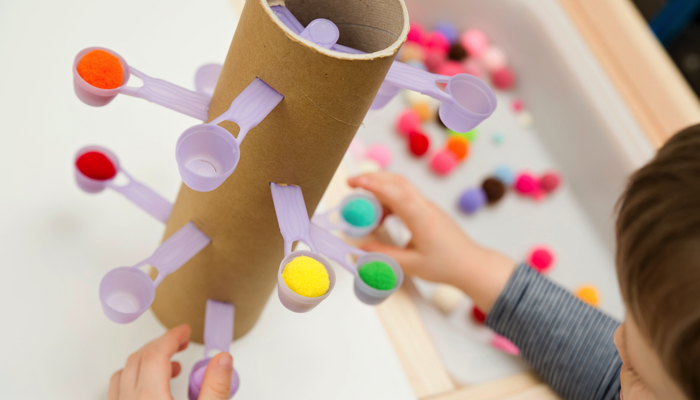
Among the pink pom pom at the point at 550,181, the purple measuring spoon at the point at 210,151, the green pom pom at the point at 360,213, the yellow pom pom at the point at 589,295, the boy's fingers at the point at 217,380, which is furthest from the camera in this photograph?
the pink pom pom at the point at 550,181

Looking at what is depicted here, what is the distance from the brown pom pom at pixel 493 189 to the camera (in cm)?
74

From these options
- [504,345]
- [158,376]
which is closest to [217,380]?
[158,376]

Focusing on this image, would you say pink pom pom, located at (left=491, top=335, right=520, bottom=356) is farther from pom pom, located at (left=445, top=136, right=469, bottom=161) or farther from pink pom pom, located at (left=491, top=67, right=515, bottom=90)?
pink pom pom, located at (left=491, top=67, right=515, bottom=90)

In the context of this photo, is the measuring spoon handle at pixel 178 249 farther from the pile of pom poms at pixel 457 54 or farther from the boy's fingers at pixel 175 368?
the pile of pom poms at pixel 457 54

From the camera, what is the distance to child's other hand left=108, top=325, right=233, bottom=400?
298 millimetres

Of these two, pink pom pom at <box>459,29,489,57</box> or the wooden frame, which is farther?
pink pom pom at <box>459,29,489,57</box>

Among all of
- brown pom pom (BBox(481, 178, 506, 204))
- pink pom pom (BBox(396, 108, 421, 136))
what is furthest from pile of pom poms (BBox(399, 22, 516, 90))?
brown pom pom (BBox(481, 178, 506, 204))

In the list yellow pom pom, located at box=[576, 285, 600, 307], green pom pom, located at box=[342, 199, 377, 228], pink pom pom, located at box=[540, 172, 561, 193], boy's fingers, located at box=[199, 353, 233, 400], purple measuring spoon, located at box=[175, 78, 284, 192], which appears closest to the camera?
purple measuring spoon, located at box=[175, 78, 284, 192]

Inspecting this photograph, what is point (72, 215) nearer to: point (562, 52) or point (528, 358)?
point (528, 358)

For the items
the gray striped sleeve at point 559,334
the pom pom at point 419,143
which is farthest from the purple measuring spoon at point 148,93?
the pom pom at point 419,143

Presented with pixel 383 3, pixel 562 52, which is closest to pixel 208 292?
pixel 383 3

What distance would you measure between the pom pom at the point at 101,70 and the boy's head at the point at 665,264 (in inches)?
10.6

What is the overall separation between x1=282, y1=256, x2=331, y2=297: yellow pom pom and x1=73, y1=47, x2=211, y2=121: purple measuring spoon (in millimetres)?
109

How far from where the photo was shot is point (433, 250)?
0.53m
